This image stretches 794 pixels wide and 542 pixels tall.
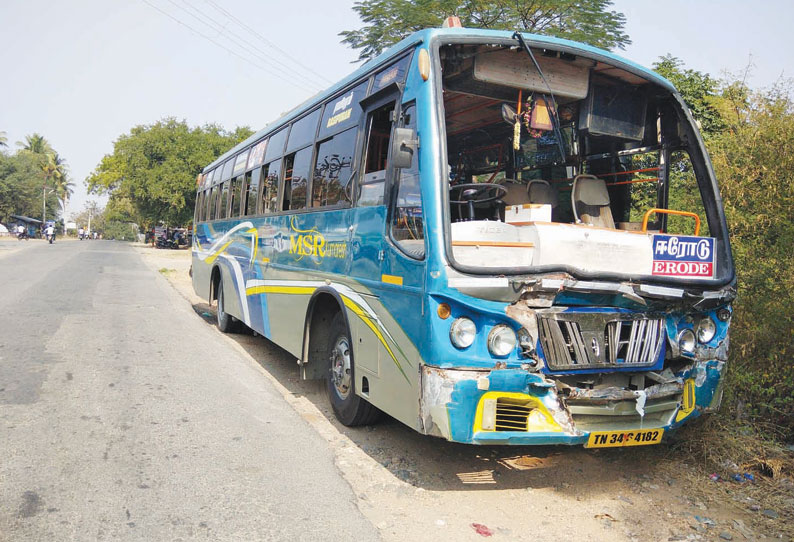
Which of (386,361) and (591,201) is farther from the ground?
(591,201)

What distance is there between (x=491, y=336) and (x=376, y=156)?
184cm

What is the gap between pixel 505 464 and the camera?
457 cm

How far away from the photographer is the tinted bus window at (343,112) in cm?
512

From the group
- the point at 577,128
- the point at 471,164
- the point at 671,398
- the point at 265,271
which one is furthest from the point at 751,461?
the point at 265,271

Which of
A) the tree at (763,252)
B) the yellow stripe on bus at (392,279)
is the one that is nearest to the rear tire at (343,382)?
the yellow stripe on bus at (392,279)

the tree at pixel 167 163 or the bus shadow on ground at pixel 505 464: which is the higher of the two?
the tree at pixel 167 163

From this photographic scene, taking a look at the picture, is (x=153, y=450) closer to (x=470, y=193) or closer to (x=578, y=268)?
(x=470, y=193)

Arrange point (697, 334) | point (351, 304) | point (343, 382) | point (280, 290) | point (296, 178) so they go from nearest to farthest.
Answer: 1. point (697, 334)
2. point (351, 304)
3. point (343, 382)
4. point (296, 178)
5. point (280, 290)

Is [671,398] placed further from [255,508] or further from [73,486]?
[73,486]

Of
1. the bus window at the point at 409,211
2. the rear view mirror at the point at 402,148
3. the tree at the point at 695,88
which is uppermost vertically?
the tree at the point at 695,88

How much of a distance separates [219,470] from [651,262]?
3.26 metres

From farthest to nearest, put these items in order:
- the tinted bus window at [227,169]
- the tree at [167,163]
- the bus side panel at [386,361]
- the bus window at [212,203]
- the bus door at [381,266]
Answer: the tree at [167,163]
the bus window at [212,203]
the tinted bus window at [227,169]
the bus door at [381,266]
the bus side panel at [386,361]

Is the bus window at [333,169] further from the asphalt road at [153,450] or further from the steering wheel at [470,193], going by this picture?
the asphalt road at [153,450]

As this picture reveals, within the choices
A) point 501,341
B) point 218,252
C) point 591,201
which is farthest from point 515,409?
point 218,252
